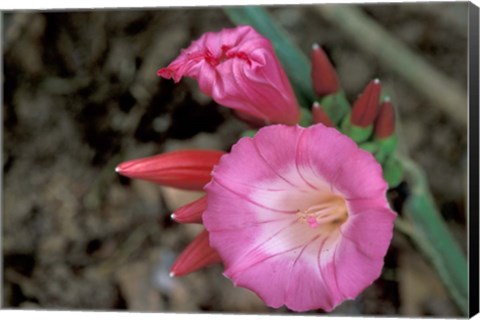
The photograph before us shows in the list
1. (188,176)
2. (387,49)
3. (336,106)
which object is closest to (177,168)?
(188,176)

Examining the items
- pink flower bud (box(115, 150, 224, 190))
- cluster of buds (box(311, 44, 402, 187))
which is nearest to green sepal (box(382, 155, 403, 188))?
cluster of buds (box(311, 44, 402, 187))

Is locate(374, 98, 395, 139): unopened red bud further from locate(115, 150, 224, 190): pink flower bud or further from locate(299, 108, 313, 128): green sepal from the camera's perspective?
locate(115, 150, 224, 190): pink flower bud

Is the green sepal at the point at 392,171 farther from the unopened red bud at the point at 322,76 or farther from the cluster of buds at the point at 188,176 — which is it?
the cluster of buds at the point at 188,176

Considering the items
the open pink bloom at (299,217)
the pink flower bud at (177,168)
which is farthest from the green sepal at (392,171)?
the pink flower bud at (177,168)

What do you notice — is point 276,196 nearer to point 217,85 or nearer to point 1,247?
point 217,85

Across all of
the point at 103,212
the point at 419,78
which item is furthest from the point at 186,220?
the point at 419,78

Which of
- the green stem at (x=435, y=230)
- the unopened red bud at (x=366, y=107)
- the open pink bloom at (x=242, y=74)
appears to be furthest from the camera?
the green stem at (x=435, y=230)
